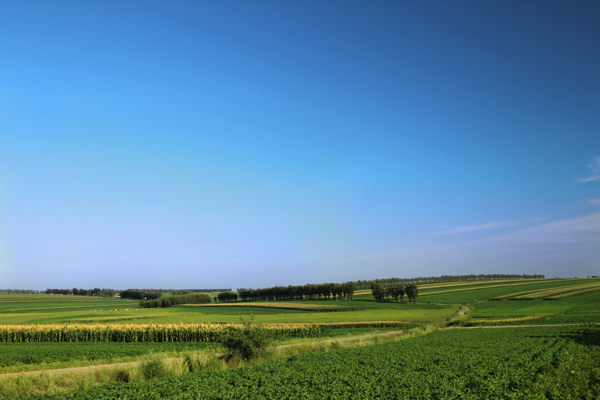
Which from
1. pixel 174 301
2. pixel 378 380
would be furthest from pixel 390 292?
pixel 378 380

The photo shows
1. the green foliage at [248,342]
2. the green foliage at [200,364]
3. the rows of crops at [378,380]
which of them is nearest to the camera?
the rows of crops at [378,380]

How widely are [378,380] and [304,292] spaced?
154420mm

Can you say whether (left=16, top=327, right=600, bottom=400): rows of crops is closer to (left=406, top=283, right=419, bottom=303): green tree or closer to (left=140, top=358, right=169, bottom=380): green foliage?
(left=140, top=358, right=169, bottom=380): green foliage

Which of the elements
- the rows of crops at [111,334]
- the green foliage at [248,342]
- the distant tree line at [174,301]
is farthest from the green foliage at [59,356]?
the distant tree line at [174,301]

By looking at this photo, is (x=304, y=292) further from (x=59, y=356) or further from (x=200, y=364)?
(x=200, y=364)

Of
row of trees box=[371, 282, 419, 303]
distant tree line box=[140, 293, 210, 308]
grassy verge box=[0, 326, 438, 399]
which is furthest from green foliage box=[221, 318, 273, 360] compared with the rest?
distant tree line box=[140, 293, 210, 308]

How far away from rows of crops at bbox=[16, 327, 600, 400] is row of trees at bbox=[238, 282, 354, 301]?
133m

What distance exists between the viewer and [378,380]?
16.0 meters

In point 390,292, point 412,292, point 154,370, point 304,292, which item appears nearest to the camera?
point 154,370

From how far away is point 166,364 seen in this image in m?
20.4

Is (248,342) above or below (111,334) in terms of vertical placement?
above

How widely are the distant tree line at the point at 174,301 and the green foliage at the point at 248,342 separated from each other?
135 meters

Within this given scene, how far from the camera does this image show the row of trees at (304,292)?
153375 mm

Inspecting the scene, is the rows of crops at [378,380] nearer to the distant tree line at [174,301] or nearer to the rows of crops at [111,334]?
the rows of crops at [111,334]
